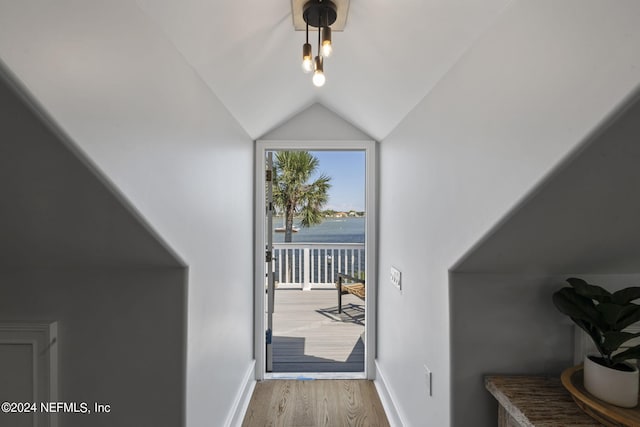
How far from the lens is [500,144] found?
98cm

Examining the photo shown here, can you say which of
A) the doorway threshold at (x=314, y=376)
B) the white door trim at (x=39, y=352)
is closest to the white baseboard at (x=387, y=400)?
the doorway threshold at (x=314, y=376)

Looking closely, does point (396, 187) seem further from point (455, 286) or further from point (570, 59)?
point (570, 59)

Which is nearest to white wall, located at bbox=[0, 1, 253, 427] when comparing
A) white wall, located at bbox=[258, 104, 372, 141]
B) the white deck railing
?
white wall, located at bbox=[258, 104, 372, 141]

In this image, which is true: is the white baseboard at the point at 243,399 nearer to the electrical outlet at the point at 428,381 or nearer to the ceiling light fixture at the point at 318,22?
the electrical outlet at the point at 428,381

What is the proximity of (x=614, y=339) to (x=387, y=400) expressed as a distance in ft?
5.06

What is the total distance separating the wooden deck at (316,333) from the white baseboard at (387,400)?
0.36 m

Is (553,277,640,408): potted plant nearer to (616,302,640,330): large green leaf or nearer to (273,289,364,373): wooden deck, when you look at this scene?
(616,302,640,330): large green leaf

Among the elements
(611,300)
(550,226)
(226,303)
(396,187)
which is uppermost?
(396,187)

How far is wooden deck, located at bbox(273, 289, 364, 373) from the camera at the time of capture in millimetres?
2844

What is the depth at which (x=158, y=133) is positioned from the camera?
40.1 inches

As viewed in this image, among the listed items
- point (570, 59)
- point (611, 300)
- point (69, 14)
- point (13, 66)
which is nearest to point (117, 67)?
point (69, 14)

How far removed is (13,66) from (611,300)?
1.64m

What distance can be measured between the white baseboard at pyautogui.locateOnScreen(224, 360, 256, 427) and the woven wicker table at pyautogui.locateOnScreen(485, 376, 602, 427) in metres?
1.41

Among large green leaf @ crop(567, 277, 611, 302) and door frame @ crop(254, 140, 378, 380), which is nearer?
large green leaf @ crop(567, 277, 611, 302)
